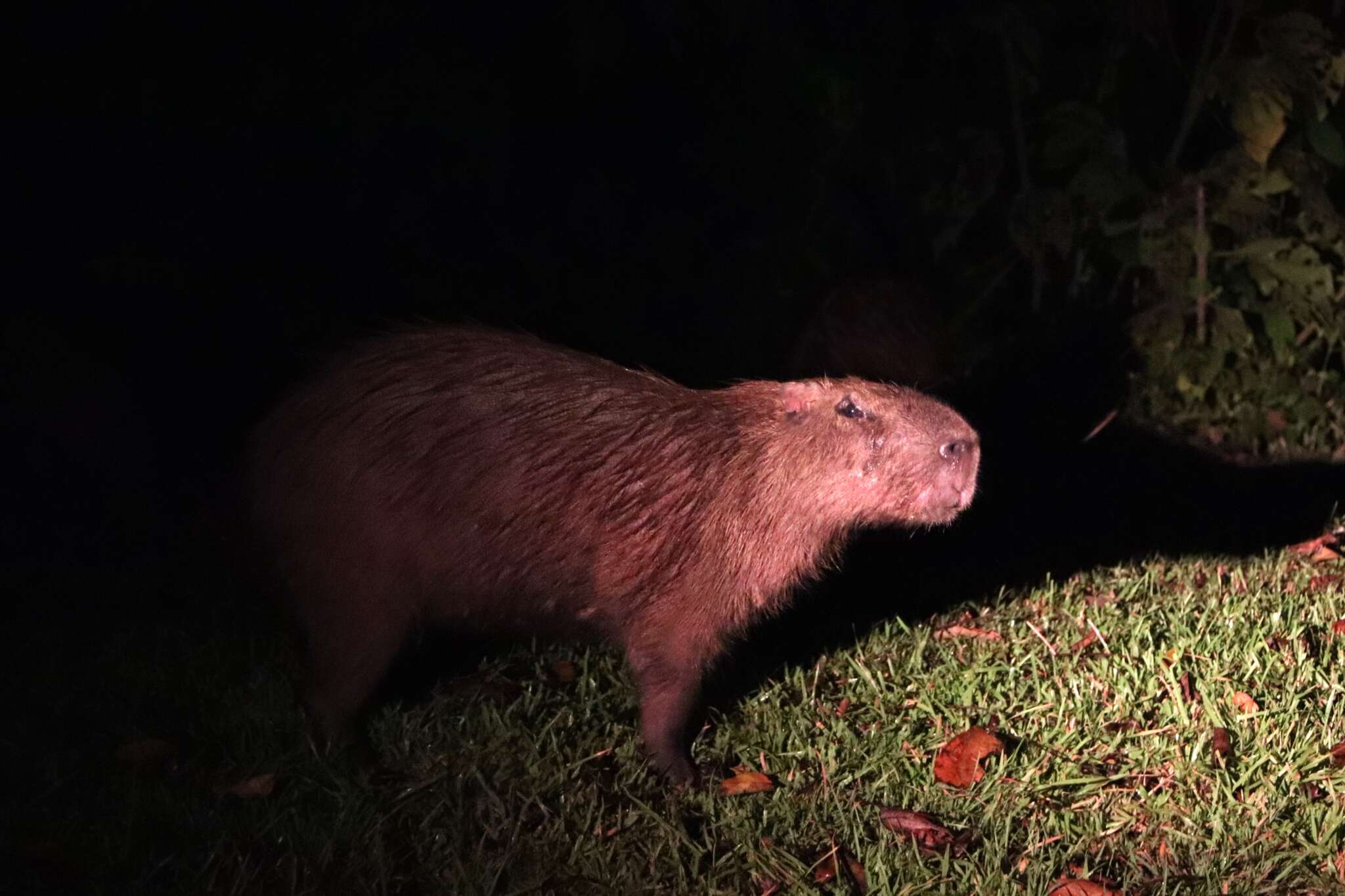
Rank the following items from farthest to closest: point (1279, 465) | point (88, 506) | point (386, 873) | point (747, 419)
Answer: point (1279, 465)
point (88, 506)
point (747, 419)
point (386, 873)

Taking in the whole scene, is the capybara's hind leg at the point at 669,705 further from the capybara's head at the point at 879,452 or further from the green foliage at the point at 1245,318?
the green foliage at the point at 1245,318

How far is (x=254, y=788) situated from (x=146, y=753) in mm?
305

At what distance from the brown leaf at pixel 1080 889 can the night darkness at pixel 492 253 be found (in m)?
1.10

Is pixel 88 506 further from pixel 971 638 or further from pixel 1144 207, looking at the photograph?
pixel 1144 207

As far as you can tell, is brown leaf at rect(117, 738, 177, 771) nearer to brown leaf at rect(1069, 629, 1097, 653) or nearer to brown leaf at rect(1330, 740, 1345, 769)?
brown leaf at rect(1069, 629, 1097, 653)

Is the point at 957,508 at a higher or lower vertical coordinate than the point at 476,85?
lower

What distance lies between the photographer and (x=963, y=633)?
12.2ft

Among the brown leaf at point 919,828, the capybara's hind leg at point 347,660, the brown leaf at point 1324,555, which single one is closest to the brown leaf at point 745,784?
the brown leaf at point 919,828

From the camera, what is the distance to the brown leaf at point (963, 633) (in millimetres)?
3670

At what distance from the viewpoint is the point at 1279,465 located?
16.2 ft

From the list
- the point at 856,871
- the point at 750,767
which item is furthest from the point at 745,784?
the point at 856,871

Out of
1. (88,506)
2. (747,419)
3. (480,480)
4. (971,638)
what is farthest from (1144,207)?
(88,506)

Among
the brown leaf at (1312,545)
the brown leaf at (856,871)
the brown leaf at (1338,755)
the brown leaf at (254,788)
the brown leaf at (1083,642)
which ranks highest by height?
the brown leaf at (1338,755)

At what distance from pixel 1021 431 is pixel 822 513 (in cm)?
231
